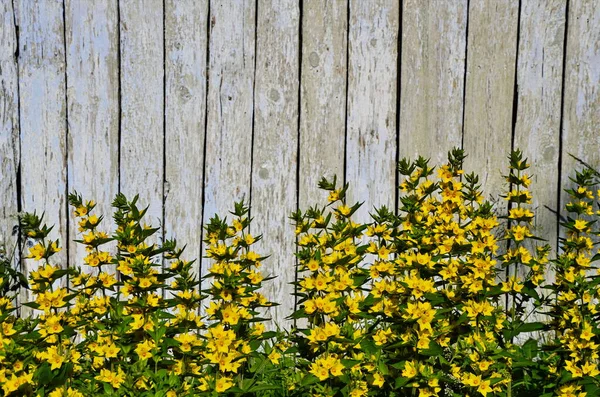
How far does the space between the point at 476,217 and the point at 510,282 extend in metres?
0.26

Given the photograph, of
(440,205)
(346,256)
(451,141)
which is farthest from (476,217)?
(451,141)

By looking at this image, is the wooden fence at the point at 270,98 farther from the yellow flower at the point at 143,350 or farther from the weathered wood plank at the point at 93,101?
the yellow flower at the point at 143,350

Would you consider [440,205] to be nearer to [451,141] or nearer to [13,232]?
[451,141]

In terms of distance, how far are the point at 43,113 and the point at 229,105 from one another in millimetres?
866

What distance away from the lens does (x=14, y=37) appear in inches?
141

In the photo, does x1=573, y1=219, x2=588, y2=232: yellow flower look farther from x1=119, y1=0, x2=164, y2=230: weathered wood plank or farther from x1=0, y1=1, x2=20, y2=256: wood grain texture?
x1=0, y1=1, x2=20, y2=256: wood grain texture

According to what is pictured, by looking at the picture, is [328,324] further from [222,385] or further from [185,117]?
[185,117]

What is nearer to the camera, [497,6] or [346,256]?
[346,256]

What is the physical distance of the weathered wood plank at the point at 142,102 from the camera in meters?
3.58

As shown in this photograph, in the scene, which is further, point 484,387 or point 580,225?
point 580,225

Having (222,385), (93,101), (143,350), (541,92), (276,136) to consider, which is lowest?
(222,385)

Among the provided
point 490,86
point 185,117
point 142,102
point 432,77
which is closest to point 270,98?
point 185,117

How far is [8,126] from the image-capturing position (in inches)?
142

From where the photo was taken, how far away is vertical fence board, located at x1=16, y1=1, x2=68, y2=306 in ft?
11.7
